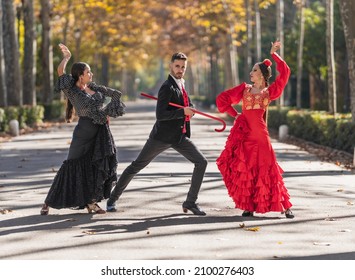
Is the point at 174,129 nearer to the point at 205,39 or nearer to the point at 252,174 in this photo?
the point at 252,174

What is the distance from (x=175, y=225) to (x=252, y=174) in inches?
50.8

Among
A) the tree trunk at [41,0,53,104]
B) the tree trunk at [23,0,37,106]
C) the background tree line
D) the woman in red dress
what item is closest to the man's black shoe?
the woman in red dress

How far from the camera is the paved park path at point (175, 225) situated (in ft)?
29.6

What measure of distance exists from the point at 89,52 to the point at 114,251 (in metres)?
66.0

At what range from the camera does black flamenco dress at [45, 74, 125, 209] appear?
1177cm

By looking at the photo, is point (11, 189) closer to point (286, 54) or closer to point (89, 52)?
point (286, 54)

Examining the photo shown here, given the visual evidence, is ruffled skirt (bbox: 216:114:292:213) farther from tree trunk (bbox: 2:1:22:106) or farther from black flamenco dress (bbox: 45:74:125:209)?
tree trunk (bbox: 2:1:22:106)

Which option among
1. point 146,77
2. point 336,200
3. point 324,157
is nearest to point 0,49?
point 324,157

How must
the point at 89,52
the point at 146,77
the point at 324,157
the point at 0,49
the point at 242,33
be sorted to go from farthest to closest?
the point at 146,77, the point at 89,52, the point at 242,33, the point at 0,49, the point at 324,157

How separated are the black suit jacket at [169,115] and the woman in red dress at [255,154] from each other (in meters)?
0.57

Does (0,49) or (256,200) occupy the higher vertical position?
(0,49)

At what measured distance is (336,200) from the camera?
13406 millimetres

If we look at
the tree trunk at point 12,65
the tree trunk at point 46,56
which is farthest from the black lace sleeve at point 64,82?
the tree trunk at point 46,56
